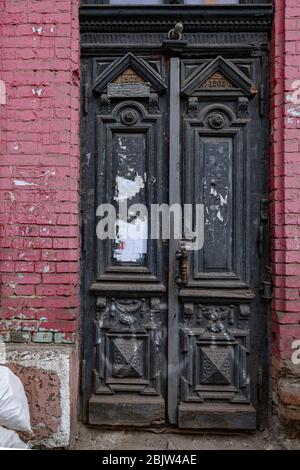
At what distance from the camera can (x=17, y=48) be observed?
2719mm

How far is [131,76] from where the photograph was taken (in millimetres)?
2969

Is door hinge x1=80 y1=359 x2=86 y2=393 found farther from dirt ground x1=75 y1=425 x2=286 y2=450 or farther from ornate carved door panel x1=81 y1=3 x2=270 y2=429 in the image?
dirt ground x1=75 y1=425 x2=286 y2=450

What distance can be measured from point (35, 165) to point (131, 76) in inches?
40.2

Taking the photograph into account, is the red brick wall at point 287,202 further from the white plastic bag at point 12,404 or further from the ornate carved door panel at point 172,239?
the white plastic bag at point 12,404

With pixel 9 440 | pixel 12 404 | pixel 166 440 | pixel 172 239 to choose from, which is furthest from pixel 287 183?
pixel 9 440

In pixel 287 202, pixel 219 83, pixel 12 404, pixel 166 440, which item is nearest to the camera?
pixel 12 404

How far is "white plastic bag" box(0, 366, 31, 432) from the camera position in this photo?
2.37m

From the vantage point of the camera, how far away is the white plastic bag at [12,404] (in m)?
2.37

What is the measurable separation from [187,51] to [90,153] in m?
1.08

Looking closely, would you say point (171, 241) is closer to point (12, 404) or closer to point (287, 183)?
point (287, 183)

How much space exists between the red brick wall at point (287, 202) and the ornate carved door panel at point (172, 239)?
180 millimetres

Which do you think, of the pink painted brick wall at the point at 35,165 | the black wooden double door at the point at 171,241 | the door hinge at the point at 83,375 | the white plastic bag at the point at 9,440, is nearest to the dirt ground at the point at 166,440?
the black wooden double door at the point at 171,241

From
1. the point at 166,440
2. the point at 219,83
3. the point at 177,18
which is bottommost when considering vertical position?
the point at 166,440
